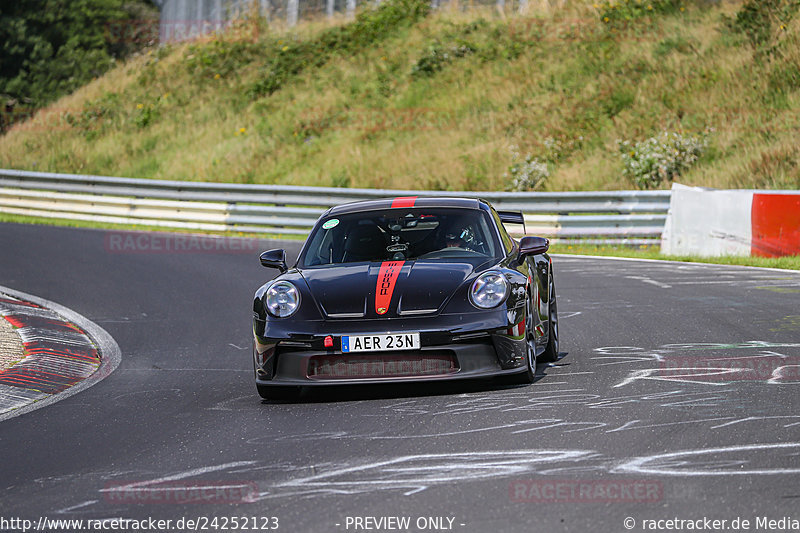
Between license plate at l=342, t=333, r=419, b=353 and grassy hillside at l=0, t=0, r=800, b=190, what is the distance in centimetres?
1542

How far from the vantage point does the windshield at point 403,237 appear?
827 centimetres

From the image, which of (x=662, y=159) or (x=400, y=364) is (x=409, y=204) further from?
(x=662, y=159)

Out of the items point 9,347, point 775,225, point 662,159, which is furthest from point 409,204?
point 662,159

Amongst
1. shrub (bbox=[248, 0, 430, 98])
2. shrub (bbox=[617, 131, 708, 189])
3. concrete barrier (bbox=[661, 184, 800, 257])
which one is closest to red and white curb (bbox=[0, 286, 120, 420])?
concrete barrier (bbox=[661, 184, 800, 257])

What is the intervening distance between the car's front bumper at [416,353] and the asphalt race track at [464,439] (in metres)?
0.19

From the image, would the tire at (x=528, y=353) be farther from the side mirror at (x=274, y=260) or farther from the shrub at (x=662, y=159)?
the shrub at (x=662, y=159)

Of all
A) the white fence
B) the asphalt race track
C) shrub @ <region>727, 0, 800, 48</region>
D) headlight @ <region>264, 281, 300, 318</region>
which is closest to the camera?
the asphalt race track

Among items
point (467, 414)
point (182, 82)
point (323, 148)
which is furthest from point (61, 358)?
point (182, 82)

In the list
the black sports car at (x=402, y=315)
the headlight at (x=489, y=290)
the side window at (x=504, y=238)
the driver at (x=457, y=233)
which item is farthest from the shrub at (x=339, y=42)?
the headlight at (x=489, y=290)

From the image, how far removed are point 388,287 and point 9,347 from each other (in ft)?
14.0

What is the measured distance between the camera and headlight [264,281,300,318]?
295 inches

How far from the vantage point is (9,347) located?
33.0ft

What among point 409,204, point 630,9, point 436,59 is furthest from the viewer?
point 436,59

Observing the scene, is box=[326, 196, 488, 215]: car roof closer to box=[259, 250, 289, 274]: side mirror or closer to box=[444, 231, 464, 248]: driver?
box=[444, 231, 464, 248]: driver
